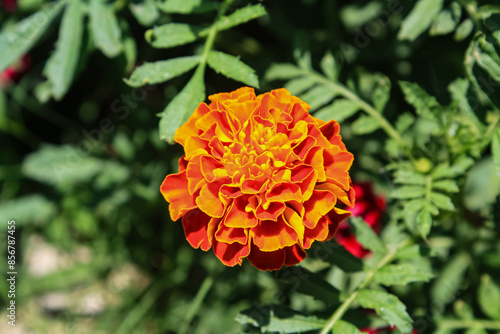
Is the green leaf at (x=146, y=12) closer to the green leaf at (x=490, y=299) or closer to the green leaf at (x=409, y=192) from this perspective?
the green leaf at (x=409, y=192)

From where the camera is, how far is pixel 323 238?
97 cm

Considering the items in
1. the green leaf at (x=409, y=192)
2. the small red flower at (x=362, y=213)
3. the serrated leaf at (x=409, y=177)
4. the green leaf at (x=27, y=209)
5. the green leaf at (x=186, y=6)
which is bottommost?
the green leaf at (x=27, y=209)

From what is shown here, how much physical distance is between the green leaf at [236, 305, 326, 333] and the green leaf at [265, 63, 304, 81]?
70 cm

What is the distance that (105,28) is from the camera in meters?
1.53

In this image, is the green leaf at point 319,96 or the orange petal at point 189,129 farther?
the green leaf at point 319,96

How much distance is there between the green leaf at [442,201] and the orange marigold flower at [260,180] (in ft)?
0.98

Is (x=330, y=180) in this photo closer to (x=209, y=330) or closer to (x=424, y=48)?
(x=424, y=48)

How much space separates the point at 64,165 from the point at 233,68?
1.06 meters

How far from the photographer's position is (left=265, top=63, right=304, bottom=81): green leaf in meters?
1.53

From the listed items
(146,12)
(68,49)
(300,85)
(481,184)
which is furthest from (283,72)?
(481,184)

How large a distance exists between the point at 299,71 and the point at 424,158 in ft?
1.49

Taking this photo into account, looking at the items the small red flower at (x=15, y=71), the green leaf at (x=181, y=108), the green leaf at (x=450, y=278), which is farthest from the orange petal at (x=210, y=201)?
the small red flower at (x=15, y=71)

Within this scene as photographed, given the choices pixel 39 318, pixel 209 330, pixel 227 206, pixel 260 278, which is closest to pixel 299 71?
pixel 227 206

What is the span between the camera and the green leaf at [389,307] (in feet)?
3.79
